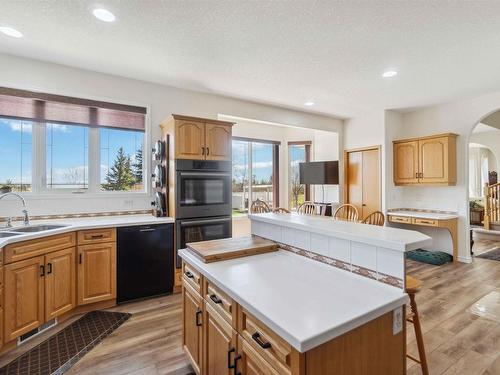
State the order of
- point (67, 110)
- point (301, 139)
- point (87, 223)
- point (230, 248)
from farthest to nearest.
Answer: point (301, 139), point (67, 110), point (87, 223), point (230, 248)

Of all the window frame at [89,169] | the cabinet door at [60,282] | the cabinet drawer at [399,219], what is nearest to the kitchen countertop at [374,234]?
the cabinet door at [60,282]

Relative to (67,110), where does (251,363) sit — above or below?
below

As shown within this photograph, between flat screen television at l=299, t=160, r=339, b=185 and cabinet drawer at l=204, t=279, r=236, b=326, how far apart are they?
4318 millimetres

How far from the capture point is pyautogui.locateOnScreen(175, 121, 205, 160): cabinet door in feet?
10.6

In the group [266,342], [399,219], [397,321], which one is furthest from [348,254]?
[399,219]

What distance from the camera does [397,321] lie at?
112cm

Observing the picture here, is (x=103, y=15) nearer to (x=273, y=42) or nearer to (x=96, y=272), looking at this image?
(x=273, y=42)

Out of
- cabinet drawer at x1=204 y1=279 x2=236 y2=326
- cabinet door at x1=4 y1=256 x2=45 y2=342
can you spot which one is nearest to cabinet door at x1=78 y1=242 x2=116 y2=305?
cabinet door at x1=4 y1=256 x2=45 y2=342

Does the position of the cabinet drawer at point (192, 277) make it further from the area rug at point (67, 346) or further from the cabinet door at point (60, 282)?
the cabinet door at point (60, 282)

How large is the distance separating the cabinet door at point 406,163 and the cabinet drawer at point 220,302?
475cm

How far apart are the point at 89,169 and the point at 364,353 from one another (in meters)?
3.54

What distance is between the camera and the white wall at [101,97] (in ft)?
9.56

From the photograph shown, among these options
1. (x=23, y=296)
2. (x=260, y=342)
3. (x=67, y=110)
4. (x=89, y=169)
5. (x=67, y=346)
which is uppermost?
(x=67, y=110)

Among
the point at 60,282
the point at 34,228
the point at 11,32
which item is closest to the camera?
the point at 11,32
